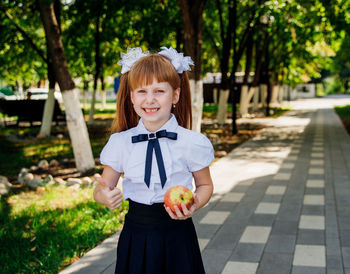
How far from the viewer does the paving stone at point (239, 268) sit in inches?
157

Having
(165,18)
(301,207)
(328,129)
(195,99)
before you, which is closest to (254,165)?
(195,99)

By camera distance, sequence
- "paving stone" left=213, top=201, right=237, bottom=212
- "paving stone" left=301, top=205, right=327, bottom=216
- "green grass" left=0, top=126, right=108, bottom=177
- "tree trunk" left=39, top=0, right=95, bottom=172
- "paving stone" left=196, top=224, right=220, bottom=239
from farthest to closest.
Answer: "green grass" left=0, top=126, right=108, bottom=177
"tree trunk" left=39, top=0, right=95, bottom=172
"paving stone" left=213, top=201, right=237, bottom=212
"paving stone" left=301, top=205, right=327, bottom=216
"paving stone" left=196, top=224, right=220, bottom=239

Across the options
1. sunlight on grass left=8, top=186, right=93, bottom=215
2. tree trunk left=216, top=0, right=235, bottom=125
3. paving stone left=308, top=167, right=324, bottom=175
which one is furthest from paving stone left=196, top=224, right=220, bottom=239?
tree trunk left=216, top=0, right=235, bottom=125

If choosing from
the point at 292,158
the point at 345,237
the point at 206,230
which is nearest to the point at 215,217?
the point at 206,230

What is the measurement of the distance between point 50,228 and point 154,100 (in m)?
3.40

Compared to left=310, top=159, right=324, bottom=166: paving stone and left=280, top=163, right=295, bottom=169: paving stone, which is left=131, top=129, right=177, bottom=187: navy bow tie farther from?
left=310, top=159, right=324, bottom=166: paving stone

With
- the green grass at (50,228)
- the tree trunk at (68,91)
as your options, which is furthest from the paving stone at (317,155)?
the green grass at (50,228)

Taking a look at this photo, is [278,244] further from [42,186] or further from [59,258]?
[42,186]

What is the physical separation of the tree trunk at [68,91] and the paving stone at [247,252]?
180 inches

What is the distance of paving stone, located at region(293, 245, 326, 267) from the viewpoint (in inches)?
163

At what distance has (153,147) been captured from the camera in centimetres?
232

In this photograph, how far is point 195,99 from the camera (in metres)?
10.5

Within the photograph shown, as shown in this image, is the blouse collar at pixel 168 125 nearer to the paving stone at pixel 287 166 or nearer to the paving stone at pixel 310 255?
the paving stone at pixel 310 255

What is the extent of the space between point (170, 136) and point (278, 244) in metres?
2.86
